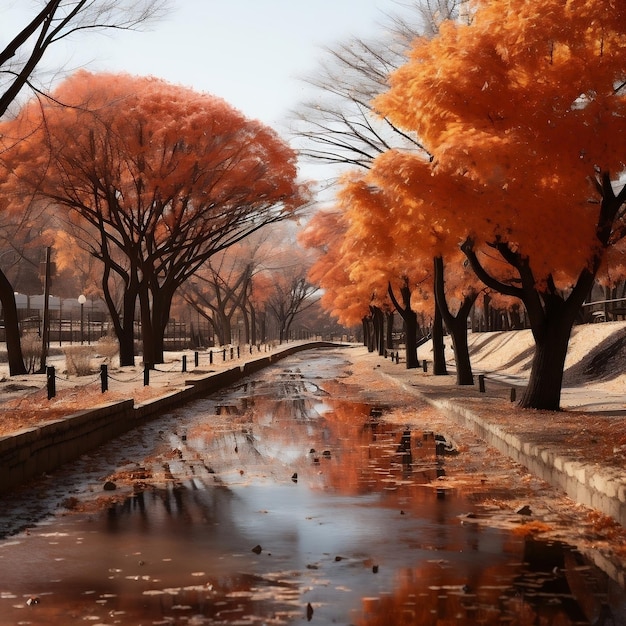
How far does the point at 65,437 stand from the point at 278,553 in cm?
656

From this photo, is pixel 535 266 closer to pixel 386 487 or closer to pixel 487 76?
pixel 487 76

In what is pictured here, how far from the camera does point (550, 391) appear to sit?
1961cm

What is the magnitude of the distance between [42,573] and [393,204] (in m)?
14.9

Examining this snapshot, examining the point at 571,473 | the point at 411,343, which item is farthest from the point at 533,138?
the point at 411,343

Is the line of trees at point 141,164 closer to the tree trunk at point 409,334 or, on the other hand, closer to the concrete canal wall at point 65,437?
the tree trunk at point 409,334

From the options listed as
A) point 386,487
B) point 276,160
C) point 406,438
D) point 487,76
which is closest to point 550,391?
point 406,438

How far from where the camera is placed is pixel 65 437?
13328mm

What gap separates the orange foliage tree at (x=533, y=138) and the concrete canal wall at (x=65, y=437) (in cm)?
647

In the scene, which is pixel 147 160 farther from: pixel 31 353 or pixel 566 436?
pixel 566 436

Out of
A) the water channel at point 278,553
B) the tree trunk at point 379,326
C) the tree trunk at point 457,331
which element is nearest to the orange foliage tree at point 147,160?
the tree trunk at point 457,331

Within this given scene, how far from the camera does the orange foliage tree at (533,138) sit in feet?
55.1

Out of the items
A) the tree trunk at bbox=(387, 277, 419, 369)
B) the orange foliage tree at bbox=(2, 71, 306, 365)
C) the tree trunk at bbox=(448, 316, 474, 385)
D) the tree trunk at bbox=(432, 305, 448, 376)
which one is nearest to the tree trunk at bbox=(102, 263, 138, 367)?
the orange foliage tree at bbox=(2, 71, 306, 365)

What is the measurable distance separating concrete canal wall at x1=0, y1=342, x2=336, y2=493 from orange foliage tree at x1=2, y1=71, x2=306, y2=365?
46.0 feet

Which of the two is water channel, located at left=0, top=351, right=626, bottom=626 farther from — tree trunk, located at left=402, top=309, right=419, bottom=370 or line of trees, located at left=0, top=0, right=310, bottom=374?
tree trunk, located at left=402, top=309, right=419, bottom=370
